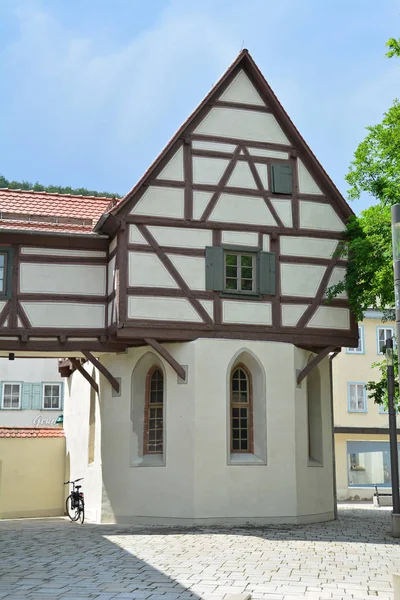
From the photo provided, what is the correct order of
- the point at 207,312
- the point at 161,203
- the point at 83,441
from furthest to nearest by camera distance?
the point at 83,441
the point at 161,203
the point at 207,312

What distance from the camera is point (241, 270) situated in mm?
20219

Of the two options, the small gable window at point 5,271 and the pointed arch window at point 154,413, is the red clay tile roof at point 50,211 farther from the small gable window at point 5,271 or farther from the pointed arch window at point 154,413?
the pointed arch window at point 154,413

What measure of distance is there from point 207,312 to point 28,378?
22.0m

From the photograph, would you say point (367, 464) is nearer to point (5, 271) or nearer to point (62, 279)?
point (62, 279)

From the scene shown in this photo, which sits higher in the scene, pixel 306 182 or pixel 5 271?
pixel 306 182

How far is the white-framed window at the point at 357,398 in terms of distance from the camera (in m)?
36.0

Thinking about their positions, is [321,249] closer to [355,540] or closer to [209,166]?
[209,166]

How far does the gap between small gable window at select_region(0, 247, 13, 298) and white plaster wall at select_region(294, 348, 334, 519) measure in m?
7.04

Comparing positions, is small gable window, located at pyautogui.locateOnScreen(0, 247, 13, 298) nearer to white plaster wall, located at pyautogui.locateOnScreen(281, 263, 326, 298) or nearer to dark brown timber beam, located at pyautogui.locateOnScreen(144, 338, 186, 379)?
dark brown timber beam, located at pyautogui.locateOnScreen(144, 338, 186, 379)

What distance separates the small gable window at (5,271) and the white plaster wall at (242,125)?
545 cm

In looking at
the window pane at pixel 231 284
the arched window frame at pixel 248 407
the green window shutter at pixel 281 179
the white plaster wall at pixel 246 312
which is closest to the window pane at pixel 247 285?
the window pane at pixel 231 284

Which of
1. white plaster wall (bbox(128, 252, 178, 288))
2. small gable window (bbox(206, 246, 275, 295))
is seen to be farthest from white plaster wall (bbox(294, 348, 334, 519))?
white plaster wall (bbox(128, 252, 178, 288))

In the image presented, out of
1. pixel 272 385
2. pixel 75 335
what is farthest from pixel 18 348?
pixel 272 385

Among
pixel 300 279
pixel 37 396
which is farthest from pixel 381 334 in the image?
pixel 300 279
